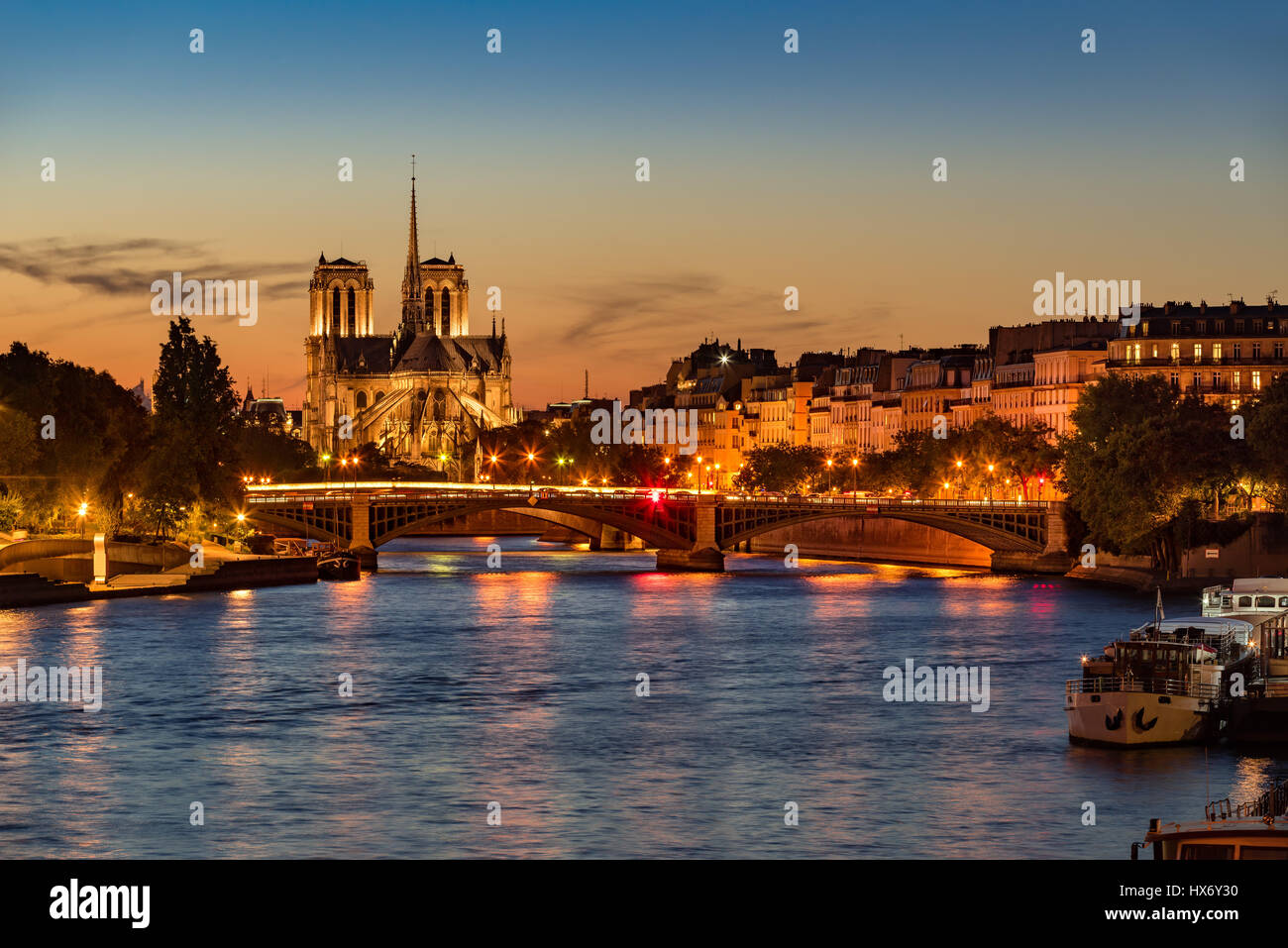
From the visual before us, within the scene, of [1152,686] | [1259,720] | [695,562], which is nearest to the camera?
[1259,720]

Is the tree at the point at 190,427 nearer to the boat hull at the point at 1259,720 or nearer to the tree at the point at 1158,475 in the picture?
the tree at the point at 1158,475

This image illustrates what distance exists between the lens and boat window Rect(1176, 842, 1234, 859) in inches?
680

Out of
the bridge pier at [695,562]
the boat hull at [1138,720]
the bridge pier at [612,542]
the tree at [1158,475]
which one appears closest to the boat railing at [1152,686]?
the boat hull at [1138,720]

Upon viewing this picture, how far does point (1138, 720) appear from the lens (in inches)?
1278

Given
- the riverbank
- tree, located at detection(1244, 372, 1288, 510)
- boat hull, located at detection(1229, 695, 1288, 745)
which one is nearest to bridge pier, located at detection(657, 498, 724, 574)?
the riverbank

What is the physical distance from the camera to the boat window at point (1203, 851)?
17281mm

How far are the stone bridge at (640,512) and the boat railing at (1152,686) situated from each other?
159 feet

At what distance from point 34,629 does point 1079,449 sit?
39777mm

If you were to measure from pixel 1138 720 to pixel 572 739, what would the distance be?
9.35 m

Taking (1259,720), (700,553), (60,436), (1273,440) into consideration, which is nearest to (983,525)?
(700,553)

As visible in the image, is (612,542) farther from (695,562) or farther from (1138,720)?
(1138,720)

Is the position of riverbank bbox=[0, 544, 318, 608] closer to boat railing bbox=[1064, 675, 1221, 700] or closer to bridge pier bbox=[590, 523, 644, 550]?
bridge pier bbox=[590, 523, 644, 550]
